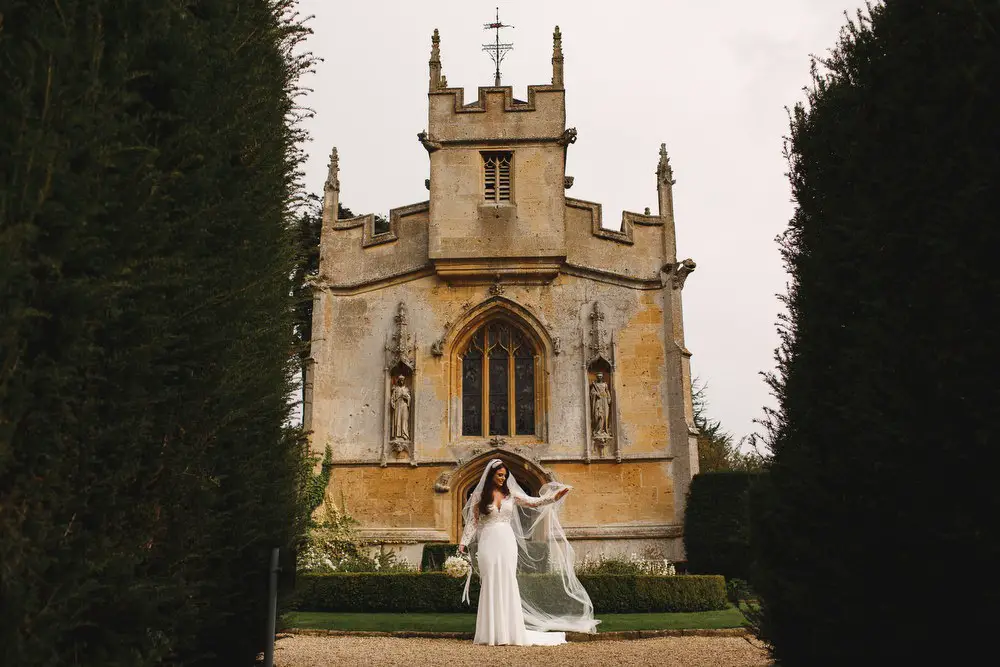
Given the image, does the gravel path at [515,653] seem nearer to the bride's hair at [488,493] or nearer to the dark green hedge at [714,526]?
the bride's hair at [488,493]

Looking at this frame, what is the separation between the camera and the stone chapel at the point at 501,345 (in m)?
17.3

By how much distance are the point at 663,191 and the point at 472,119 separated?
440 cm

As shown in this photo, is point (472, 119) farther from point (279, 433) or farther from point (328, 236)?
point (279, 433)

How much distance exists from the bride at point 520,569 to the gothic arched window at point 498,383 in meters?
7.13

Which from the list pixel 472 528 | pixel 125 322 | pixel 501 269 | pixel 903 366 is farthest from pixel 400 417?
pixel 903 366

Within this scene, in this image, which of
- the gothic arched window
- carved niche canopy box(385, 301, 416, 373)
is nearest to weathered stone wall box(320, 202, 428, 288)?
carved niche canopy box(385, 301, 416, 373)

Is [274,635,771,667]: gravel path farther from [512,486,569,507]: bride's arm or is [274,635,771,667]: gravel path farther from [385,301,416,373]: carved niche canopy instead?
[385,301,416,373]: carved niche canopy

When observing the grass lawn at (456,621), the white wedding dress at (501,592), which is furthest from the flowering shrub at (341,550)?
the white wedding dress at (501,592)

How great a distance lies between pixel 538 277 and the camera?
18250 mm

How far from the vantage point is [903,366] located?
3.95 metres

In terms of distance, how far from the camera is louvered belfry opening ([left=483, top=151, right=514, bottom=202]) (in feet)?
62.0

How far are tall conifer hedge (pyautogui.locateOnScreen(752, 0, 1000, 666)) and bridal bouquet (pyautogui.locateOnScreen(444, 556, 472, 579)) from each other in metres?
8.95

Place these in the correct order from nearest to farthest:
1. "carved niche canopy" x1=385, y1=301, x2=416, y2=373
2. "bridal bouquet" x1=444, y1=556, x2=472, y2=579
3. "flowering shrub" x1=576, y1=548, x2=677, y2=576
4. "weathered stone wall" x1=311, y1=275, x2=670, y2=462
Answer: "bridal bouquet" x1=444, y1=556, x2=472, y2=579
"flowering shrub" x1=576, y1=548, x2=677, y2=576
"weathered stone wall" x1=311, y1=275, x2=670, y2=462
"carved niche canopy" x1=385, y1=301, x2=416, y2=373

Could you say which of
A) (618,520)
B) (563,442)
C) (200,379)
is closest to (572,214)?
(563,442)
